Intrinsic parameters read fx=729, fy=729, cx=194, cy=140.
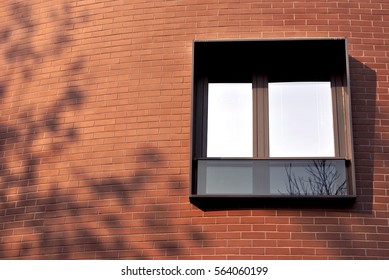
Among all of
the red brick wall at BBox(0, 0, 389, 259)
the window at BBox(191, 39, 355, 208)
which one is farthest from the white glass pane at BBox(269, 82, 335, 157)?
the red brick wall at BBox(0, 0, 389, 259)

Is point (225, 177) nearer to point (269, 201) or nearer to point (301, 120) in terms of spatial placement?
point (269, 201)

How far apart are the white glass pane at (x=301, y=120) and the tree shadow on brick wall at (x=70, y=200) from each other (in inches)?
51.1

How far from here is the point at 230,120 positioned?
8148 mm

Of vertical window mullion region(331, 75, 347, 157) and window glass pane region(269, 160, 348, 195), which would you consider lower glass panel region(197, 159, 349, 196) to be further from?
vertical window mullion region(331, 75, 347, 157)

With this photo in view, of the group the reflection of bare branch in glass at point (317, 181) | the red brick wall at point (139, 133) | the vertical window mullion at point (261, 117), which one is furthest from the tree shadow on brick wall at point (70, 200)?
the reflection of bare branch in glass at point (317, 181)

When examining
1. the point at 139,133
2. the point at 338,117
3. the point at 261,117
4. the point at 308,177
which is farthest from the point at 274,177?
the point at 139,133

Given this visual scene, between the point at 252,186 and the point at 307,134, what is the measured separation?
0.95 meters

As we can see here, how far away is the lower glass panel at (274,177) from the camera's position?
24.7 feet

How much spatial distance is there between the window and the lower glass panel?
0.03 ft

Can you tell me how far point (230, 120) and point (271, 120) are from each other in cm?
46

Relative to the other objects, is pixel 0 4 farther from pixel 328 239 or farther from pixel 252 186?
pixel 328 239

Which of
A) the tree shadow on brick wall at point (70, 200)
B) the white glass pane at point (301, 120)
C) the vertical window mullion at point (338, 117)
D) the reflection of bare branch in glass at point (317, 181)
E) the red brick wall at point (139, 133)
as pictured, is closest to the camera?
the red brick wall at point (139, 133)

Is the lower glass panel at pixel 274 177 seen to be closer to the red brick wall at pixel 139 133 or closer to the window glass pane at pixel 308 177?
the window glass pane at pixel 308 177

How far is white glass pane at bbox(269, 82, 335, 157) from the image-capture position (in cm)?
790
